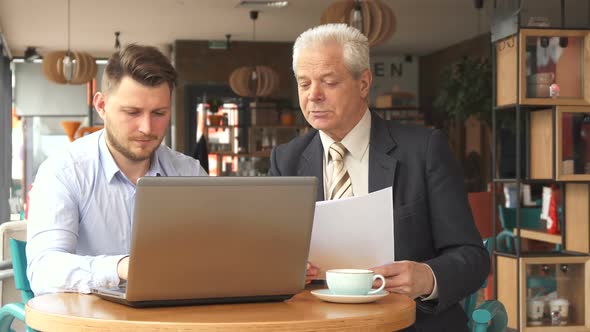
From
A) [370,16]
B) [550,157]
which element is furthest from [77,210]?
[370,16]

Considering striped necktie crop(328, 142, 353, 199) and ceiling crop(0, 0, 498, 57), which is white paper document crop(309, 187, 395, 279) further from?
ceiling crop(0, 0, 498, 57)

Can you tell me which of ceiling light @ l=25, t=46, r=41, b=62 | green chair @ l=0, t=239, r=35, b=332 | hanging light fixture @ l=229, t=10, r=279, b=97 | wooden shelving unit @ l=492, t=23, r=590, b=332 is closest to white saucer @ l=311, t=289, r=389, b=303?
green chair @ l=0, t=239, r=35, b=332

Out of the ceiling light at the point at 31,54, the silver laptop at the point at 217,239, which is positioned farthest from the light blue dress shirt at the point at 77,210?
the ceiling light at the point at 31,54

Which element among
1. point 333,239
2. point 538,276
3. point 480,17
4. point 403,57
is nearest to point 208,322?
point 333,239

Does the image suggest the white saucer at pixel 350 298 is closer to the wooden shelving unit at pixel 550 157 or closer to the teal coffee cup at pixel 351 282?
the teal coffee cup at pixel 351 282

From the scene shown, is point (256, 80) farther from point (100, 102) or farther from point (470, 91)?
point (100, 102)

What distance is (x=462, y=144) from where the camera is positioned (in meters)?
15.5

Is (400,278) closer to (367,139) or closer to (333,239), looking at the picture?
(333,239)

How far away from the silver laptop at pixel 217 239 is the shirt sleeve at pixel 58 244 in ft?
0.44

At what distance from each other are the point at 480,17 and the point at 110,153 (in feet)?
36.0

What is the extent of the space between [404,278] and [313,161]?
0.67 meters

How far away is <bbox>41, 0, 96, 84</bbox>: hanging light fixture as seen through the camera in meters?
12.3

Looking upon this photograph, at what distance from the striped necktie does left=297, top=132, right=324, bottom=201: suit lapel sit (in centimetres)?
4

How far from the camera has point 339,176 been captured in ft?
8.70
